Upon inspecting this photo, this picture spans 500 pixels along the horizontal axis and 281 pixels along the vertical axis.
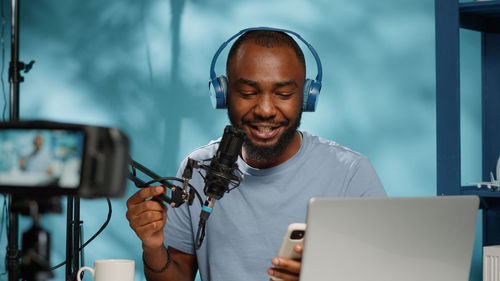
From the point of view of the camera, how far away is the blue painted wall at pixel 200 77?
315cm

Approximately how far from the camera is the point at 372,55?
10.7 ft

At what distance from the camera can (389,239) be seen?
93 centimetres

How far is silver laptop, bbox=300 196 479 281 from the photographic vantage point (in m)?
0.88

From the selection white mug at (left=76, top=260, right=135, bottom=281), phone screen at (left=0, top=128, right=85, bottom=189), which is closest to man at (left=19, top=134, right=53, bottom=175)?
phone screen at (left=0, top=128, right=85, bottom=189)

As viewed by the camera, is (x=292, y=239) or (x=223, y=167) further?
(x=223, y=167)

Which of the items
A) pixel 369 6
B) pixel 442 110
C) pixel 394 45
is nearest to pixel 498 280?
pixel 442 110

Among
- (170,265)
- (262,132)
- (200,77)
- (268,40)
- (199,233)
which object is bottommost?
(170,265)

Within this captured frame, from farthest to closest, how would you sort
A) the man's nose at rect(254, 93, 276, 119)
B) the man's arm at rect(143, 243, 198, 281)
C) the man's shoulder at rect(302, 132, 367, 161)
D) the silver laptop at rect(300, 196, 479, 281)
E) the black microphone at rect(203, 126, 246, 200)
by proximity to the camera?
the man's shoulder at rect(302, 132, 367, 161) → the man's nose at rect(254, 93, 276, 119) → the man's arm at rect(143, 243, 198, 281) → the black microphone at rect(203, 126, 246, 200) → the silver laptop at rect(300, 196, 479, 281)

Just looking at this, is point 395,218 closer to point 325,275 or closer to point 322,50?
point 325,275

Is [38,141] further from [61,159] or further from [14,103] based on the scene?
[14,103]

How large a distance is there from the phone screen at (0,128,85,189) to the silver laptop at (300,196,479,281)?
19.9 inches

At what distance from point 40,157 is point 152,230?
3.00ft

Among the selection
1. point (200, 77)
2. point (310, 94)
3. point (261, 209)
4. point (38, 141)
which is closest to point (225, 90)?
point (310, 94)

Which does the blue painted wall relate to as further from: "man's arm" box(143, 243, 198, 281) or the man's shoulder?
"man's arm" box(143, 243, 198, 281)
